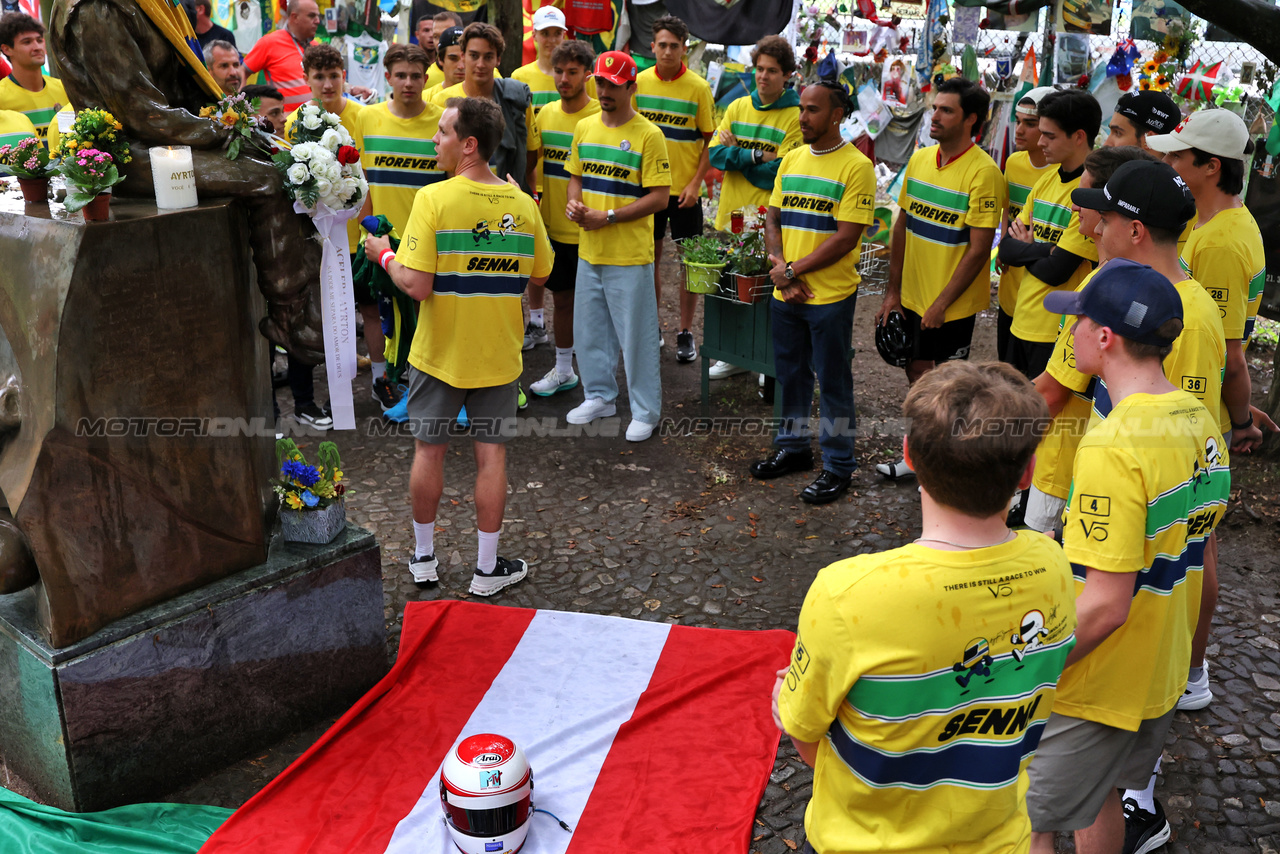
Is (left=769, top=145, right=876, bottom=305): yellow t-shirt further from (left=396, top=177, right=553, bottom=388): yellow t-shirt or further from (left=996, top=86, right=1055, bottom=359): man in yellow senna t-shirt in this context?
(left=396, top=177, right=553, bottom=388): yellow t-shirt

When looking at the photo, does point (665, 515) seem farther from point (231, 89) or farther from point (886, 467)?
point (231, 89)

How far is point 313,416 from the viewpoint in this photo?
7.26 m

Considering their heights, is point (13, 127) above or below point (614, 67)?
below

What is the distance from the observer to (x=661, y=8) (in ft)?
36.5

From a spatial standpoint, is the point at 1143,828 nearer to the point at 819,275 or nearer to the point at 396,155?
the point at 819,275

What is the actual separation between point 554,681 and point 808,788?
122cm

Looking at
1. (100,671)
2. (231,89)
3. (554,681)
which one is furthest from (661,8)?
(100,671)

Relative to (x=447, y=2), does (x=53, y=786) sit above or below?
below

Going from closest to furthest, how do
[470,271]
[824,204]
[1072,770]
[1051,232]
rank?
[1072,770] → [470,271] → [1051,232] → [824,204]

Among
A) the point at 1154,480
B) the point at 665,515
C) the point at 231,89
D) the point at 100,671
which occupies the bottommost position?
the point at 665,515

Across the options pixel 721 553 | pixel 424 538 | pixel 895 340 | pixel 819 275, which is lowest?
pixel 721 553

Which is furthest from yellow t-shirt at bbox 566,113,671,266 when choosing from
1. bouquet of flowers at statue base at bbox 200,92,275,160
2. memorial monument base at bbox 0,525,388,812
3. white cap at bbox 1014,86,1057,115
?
memorial monument base at bbox 0,525,388,812

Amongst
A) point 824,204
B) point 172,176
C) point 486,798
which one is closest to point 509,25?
point 824,204

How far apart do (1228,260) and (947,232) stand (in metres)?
1.88
